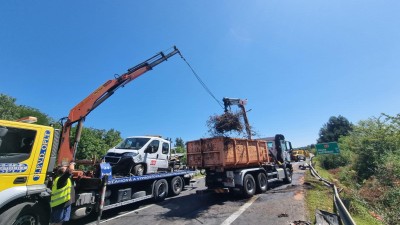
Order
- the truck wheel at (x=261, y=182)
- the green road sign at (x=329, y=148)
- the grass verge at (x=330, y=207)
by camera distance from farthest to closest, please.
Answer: the green road sign at (x=329, y=148), the truck wheel at (x=261, y=182), the grass verge at (x=330, y=207)

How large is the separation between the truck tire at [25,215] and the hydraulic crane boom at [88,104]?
2352 mm

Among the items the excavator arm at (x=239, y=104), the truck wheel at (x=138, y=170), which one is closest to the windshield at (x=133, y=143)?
the truck wheel at (x=138, y=170)

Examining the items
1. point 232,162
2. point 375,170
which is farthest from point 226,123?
point 375,170

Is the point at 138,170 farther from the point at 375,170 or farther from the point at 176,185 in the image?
A: the point at 375,170

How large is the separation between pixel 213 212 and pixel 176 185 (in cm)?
394

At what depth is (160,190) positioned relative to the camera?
10242mm

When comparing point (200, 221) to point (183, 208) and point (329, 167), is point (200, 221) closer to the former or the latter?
point (183, 208)

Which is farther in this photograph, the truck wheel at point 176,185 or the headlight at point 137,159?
the truck wheel at point 176,185

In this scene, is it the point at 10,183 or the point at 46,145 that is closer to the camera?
the point at 10,183

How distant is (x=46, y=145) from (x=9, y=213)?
153 cm

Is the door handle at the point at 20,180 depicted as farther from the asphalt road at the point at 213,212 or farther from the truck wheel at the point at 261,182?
the truck wheel at the point at 261,182

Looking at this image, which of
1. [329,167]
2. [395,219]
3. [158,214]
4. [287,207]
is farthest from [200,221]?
[329,167]

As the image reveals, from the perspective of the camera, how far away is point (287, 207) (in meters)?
7.85

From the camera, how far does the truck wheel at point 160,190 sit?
9.88 m
